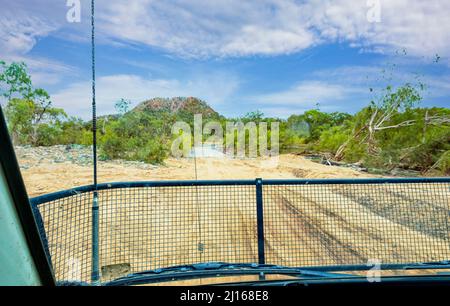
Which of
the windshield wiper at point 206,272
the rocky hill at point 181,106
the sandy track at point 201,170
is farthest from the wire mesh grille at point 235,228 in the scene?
the sandy track at point 201,170

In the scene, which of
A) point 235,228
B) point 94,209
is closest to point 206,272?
point 94,209

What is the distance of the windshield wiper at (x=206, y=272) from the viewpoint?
129 cm

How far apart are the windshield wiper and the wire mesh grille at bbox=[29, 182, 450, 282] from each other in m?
0.33

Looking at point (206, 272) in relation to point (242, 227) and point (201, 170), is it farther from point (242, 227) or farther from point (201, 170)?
point (201, 170)

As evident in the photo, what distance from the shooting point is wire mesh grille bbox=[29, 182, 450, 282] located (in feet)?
5.67

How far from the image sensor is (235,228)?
289 cm

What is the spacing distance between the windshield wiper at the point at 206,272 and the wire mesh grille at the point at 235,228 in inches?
12.9

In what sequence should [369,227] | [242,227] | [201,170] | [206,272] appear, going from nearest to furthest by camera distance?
[206,272]
[242,227]
[369,227]
[201,170]

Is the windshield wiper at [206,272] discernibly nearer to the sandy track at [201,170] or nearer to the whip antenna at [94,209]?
the whip antenna at [94,209]

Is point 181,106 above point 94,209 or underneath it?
above

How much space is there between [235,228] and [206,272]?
1565mm

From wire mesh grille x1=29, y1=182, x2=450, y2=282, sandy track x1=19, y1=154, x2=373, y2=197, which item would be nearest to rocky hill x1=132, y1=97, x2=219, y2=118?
wire mesh grille x1=29, y1=182, x2=450, y2=282
